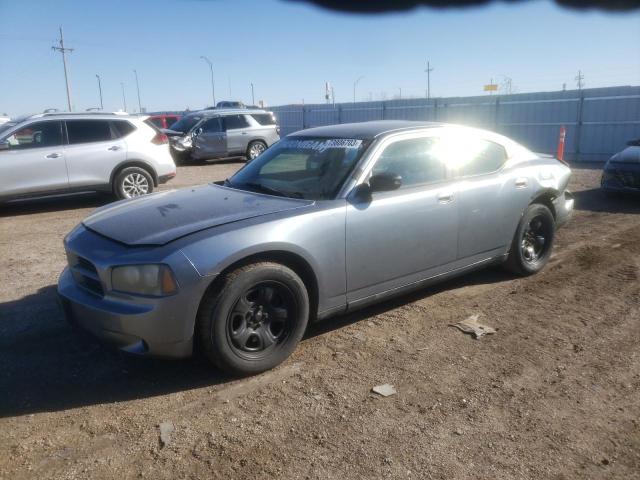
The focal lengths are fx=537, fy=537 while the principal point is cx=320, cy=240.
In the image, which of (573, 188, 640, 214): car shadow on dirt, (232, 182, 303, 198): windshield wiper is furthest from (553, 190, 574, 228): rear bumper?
(573, 188, 640, 214): car shadow on dirt

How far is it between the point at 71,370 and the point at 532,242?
430 centimetres

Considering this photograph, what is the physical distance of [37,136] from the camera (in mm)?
8859

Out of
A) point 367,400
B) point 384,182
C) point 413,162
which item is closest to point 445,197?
point 413,162

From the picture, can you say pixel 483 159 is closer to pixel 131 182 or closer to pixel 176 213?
pixel 176 213

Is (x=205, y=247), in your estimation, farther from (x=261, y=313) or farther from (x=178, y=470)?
(x=178, y=470)

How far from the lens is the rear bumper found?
5.57 metres

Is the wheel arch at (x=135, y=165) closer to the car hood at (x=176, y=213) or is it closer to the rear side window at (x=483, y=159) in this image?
the car hood at (x=176, y=213)

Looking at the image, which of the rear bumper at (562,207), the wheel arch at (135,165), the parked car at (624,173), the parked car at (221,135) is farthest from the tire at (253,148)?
the rear bumper at (562,207)

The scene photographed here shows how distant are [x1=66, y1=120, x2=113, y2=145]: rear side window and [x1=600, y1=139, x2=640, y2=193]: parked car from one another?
8.88 meters

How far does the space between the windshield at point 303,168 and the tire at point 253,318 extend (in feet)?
2.54

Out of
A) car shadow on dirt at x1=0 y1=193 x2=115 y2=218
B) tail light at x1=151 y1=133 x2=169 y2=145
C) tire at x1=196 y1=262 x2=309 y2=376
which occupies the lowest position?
car shadow on dirt at x1=0 y1=193 x2=115 y2=218

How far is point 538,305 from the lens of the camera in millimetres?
4617

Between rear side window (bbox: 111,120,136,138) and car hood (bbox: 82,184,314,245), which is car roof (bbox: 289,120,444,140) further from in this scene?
rear side window (bbox: 111,120,136,138)

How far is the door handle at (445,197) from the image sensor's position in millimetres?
4340
